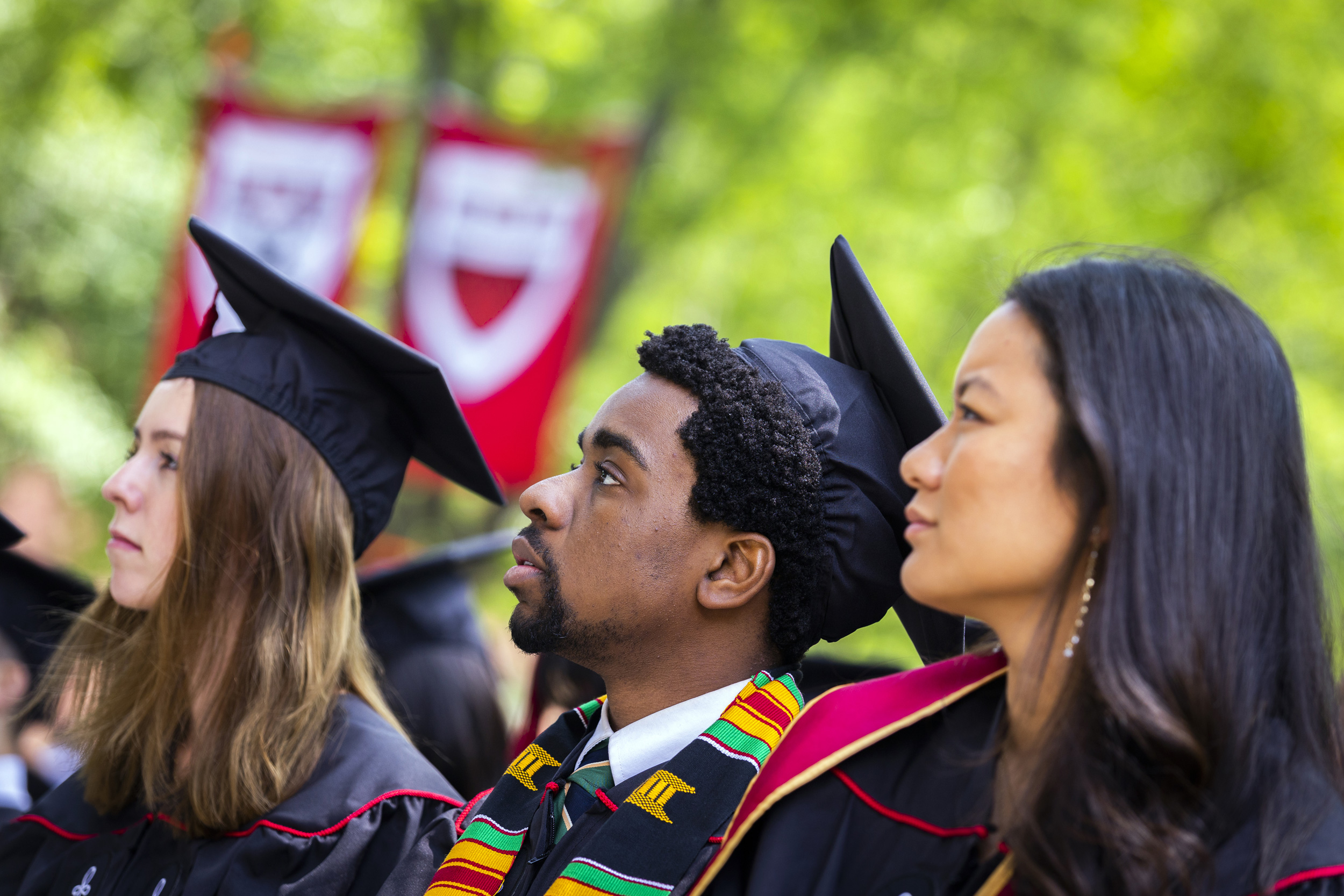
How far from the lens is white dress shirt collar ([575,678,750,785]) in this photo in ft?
6.35

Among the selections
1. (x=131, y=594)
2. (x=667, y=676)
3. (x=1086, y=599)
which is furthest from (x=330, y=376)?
(x=1086, y=599)

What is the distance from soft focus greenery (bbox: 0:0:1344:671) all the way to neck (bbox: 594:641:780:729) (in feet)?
19.7

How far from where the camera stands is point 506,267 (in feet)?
21.2

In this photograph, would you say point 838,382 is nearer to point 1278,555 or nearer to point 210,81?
point 1278,555

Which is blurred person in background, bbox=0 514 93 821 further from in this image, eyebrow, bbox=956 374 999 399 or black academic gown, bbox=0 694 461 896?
eyebrow, bbox=956 374 999 399

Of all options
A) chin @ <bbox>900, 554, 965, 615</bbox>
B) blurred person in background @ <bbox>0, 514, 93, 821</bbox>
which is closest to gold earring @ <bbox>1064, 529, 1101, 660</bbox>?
chin @ <bbox>900, 554, 965, 615</bbox>

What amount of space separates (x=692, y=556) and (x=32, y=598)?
2.36 metres

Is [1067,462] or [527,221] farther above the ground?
[527,221]

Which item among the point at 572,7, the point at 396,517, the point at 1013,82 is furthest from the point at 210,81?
the point at 1013,82

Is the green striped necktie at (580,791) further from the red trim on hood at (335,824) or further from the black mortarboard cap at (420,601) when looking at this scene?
the black mortarboard cap at (420,601)

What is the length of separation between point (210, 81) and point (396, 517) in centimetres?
395

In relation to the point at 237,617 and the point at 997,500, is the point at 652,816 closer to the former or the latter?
the point at 997,500

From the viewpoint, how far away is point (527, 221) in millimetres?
6406

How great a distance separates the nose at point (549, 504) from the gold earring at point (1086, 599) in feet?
3.01
